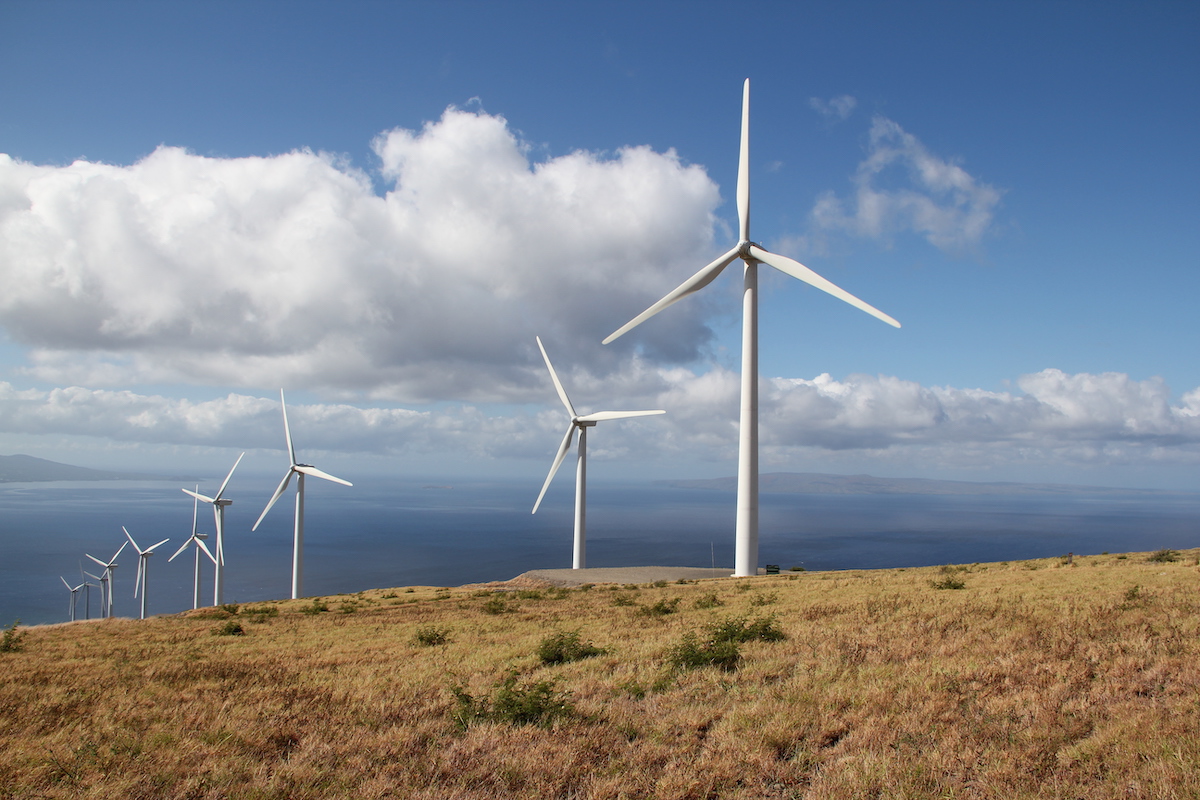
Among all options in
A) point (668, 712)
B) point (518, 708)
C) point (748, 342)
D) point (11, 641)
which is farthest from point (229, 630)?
point (748, 342)

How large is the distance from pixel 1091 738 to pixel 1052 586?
16558 millimetres

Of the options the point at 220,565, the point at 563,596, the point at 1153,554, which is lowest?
the point at 220,565

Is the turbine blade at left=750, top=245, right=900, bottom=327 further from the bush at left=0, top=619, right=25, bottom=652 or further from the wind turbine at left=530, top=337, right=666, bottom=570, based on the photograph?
the bush at left=0, top=619, right=25, bottom=652

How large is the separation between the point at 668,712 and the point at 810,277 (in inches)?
1327

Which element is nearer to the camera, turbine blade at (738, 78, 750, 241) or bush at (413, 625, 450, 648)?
bush at (413, 625, 450, 648)

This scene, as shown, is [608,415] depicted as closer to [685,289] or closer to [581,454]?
[581,454]

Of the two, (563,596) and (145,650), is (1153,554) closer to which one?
(563,596)

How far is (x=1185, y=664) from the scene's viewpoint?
419 inches

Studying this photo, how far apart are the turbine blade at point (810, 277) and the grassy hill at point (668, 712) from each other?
17.3 meters

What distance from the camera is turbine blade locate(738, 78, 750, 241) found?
44.6 meters

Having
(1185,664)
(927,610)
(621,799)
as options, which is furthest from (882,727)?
(927,610)

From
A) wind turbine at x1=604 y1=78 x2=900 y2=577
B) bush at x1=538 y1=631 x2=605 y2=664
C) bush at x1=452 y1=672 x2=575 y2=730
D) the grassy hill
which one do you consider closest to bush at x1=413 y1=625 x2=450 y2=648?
the grassy hill

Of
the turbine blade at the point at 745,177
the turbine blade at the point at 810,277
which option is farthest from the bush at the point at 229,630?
the turbine blade at the point at 745,177

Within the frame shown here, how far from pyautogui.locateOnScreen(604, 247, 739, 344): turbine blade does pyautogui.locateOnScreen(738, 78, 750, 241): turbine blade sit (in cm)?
193
